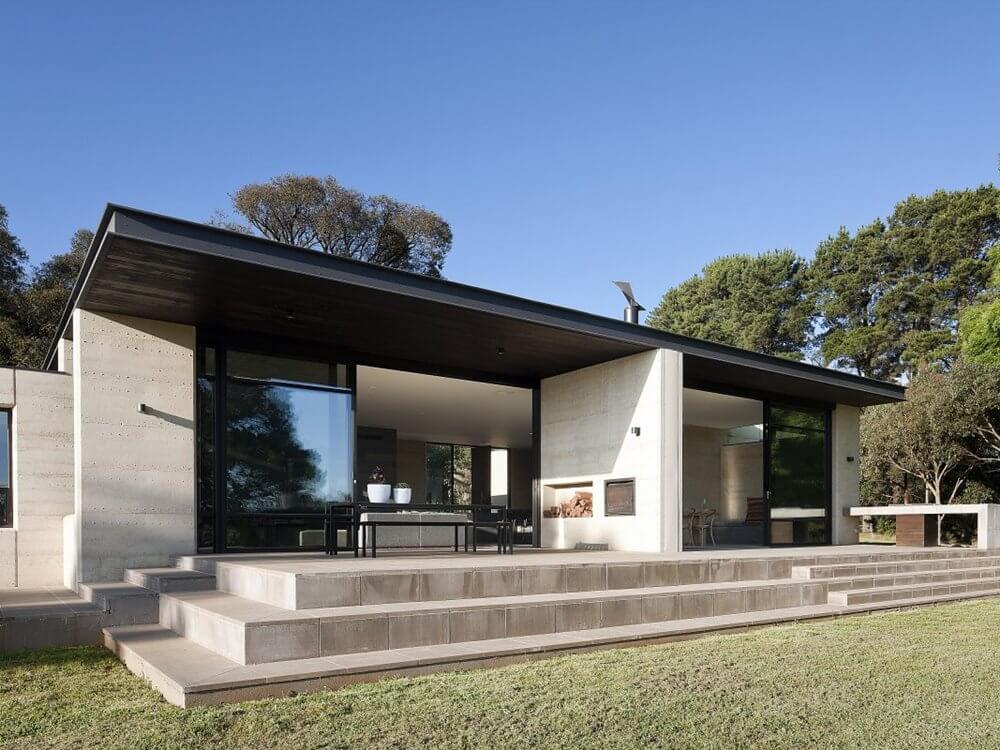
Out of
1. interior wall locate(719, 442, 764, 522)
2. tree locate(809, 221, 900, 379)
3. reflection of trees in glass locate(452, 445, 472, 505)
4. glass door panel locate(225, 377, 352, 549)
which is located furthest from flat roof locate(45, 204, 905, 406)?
tree locate(809, 221, 900, 379)

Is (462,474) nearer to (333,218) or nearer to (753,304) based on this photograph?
(333,218)

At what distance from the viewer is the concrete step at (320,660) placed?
4.42 meters

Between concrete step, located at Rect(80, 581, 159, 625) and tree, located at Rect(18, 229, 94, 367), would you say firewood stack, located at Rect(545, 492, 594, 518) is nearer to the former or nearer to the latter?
concrete step, located at Rect(80, 581, 159, 625)

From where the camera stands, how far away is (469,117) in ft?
51.4

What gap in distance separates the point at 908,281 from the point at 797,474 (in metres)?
20.3

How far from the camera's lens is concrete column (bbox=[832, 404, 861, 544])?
14398mm

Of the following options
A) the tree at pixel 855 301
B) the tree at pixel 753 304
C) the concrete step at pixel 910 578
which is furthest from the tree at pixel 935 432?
the tree at pixel 753 304

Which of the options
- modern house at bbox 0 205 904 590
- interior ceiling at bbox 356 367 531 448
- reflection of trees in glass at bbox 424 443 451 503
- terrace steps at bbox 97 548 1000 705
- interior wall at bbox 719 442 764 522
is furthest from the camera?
reflection of trees in glass at bbox 424 443 451 503

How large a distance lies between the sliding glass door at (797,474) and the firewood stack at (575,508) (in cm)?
388

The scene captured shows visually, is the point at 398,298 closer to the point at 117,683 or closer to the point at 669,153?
the point at 117,683

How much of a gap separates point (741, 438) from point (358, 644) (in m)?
13.7

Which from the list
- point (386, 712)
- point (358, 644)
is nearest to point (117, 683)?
point (358, 644)

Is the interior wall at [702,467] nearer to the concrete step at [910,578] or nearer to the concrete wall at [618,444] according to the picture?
the concrete wall at [618,444]

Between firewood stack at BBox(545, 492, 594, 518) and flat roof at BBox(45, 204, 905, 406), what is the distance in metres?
1.90
